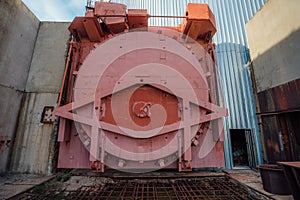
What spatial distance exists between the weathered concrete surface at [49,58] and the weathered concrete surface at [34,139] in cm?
33

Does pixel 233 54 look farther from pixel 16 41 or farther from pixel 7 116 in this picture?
pixel 7 116

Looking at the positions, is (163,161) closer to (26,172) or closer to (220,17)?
(26,172)

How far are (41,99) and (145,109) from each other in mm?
3395

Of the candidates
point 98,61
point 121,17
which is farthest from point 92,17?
point 98,61

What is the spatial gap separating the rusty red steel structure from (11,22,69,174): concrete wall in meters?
1.10

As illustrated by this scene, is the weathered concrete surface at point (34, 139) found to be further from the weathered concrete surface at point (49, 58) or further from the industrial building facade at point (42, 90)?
the weathered concrete surface at point (49, 58)

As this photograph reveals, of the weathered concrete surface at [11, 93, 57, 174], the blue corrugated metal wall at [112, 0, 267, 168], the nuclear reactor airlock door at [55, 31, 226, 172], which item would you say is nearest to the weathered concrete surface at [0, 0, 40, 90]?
the weathered concrete surface at [11, 93, 57, 174]

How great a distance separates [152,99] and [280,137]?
12.5 ft

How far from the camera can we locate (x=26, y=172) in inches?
161

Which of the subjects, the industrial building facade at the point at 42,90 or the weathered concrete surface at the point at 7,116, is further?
the industrial building facade at the point at 42,90

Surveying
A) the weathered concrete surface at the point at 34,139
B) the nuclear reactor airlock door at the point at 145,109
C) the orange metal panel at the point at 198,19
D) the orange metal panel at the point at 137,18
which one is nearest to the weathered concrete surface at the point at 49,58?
the weathered concrete surface at the point at 34,139

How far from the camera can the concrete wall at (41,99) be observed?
4156mm

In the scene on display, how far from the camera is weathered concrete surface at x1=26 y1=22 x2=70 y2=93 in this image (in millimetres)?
4672

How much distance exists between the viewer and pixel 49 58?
4.88 m
